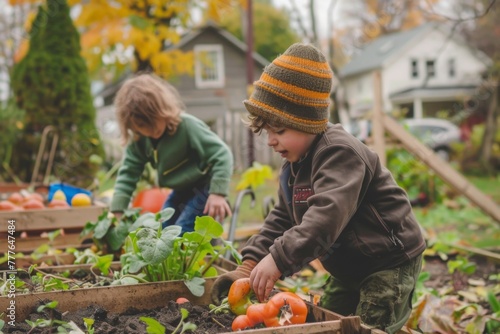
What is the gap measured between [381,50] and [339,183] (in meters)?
41.4

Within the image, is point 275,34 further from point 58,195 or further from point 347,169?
point 347,169

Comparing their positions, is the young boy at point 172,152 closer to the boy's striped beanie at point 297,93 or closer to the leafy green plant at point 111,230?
the leafy green plant at point 111,230

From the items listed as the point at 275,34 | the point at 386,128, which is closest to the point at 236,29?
the point at 275,34

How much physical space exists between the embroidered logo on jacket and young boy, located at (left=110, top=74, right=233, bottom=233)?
1574 mm

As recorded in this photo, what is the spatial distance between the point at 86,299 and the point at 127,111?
5.55ft

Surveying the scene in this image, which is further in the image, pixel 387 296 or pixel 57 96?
pixel 57 96

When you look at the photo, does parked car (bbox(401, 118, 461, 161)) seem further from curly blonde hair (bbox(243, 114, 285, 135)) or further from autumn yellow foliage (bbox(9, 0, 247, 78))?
curly blonde hair (bbox(243, 114, 285, 135))

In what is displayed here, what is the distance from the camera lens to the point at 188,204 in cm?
445

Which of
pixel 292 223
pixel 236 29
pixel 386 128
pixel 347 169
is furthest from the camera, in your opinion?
pixel 236 29

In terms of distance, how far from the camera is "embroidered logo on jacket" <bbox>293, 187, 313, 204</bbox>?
2527 mm

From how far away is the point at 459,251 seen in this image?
5.84m

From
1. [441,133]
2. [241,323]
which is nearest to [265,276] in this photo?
[241,323]

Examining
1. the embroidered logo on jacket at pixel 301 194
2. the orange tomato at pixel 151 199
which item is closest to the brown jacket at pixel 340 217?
the embroidered logo on jacket at pixel 301 194

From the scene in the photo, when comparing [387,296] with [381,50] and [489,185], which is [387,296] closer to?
[489,185]
